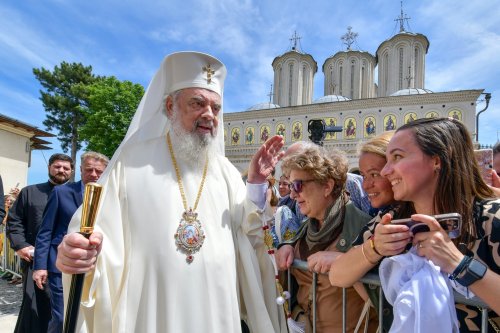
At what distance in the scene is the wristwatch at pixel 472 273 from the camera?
1.19m

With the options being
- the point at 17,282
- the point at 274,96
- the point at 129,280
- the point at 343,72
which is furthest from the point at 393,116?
the point at 129,280

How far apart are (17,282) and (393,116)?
26986 mm

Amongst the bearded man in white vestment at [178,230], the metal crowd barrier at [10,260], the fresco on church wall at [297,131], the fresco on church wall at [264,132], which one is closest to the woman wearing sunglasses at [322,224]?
the bearded man in white vestment at [178,230]

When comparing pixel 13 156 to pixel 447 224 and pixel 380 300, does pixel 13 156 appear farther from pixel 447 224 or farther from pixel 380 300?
pixel 447 224

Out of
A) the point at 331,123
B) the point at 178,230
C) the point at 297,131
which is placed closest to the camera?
the point at 178,230

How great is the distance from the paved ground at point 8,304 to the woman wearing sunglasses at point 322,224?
180 inches

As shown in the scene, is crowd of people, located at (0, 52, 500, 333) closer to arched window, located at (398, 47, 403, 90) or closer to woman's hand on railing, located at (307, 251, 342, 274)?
woman's hand on railing, located at (307, 251, 342, 274)

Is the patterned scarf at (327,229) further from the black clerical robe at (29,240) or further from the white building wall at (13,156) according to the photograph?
the white building wall at (13,156)

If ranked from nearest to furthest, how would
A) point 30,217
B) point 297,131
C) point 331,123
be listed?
point 30,217 → point 331,123 → point 297,131

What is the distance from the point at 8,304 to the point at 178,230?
557 centimetres

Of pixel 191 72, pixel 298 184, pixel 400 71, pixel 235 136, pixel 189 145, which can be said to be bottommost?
pixel 298 184

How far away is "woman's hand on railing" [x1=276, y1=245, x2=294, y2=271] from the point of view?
2.14m

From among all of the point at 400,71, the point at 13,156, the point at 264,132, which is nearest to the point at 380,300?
the point at 13,156

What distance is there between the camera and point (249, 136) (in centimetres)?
3291
